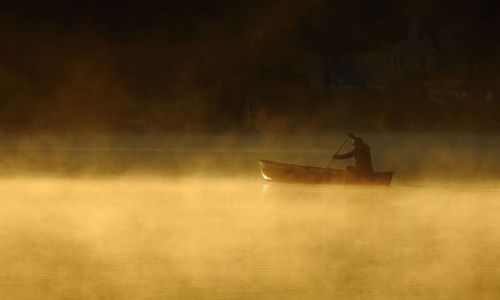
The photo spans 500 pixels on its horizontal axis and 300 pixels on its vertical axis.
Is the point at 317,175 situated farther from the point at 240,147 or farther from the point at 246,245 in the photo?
the point at 240,147

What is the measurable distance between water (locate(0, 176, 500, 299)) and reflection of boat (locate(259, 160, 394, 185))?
133cm

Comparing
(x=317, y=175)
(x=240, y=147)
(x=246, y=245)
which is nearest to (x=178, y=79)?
(x=240, y=147)

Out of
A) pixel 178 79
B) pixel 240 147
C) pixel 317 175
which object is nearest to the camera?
pixel 317 175

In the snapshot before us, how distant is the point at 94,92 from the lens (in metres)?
48.2

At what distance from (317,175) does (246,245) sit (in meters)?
9.16

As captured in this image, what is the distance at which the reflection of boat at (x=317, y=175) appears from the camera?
2075 centimetres

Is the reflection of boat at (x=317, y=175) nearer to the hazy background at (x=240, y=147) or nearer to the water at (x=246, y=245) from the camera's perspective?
the hazy background at (x=240, y=147)

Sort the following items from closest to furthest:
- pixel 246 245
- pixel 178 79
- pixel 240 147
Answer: pixel 246 245 → pixel 240 147 → pixel 178 79

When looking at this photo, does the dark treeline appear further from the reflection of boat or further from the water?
the water

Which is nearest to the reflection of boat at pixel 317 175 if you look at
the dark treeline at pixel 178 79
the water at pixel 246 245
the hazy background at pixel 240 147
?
the hazy background at pixel 240 147

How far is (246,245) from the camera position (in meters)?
11.7

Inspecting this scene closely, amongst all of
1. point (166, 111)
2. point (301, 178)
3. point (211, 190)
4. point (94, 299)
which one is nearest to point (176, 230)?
point (94, 299)

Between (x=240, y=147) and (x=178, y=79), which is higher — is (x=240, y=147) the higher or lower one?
the lower one

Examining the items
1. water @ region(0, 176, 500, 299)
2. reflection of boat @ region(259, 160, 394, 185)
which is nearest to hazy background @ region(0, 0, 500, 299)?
water @ region(0, 176, 500, 299)
